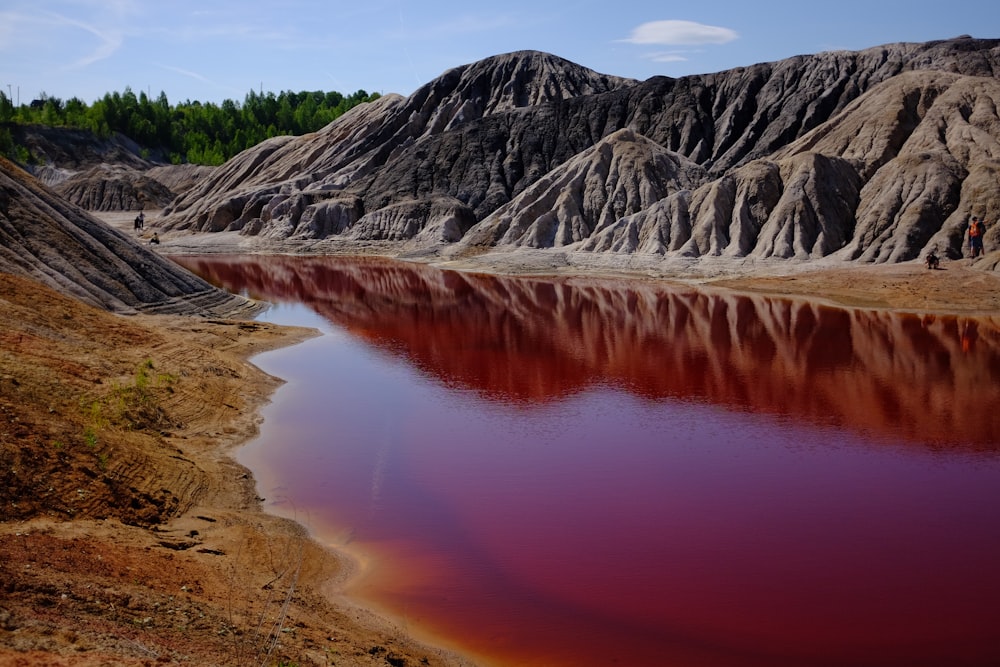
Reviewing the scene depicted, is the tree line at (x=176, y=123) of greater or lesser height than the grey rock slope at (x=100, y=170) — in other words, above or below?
above

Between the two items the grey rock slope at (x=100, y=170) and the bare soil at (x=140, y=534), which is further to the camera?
the grey rock slope at (x=100, y=170)

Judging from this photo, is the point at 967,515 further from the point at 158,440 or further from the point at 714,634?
the point at 158,440

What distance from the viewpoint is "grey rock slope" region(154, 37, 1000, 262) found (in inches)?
2547

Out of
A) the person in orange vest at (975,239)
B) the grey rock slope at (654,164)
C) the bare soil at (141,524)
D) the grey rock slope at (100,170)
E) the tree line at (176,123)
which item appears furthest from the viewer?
the tree line at (176,123)

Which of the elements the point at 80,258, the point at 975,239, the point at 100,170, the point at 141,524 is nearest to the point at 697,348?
the point at 975,239

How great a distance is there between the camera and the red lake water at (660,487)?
1523 centimetres

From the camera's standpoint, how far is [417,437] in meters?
26.2

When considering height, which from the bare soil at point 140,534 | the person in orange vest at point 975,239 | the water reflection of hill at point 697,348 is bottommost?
the bare soil at point 140,534

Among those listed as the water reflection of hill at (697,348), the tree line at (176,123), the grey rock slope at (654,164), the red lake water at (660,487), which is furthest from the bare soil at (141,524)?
the tree line at (176,123)

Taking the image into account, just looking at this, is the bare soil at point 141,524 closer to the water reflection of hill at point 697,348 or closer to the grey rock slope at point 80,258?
the grey rock slope at point 80,258

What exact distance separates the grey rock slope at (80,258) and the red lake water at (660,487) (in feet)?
27.1

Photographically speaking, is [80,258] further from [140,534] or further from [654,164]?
[654,164]

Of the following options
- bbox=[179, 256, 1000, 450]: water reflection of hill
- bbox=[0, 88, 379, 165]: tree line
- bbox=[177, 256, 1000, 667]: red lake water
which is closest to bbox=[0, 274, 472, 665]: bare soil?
bbox=[177, 256, 1000, 667]: red lake water

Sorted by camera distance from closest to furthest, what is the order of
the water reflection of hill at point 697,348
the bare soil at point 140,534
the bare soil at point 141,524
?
the bare soil at point 140,534 → the bare soil at point 141,524 → the water reflection of hill at point 697,348
